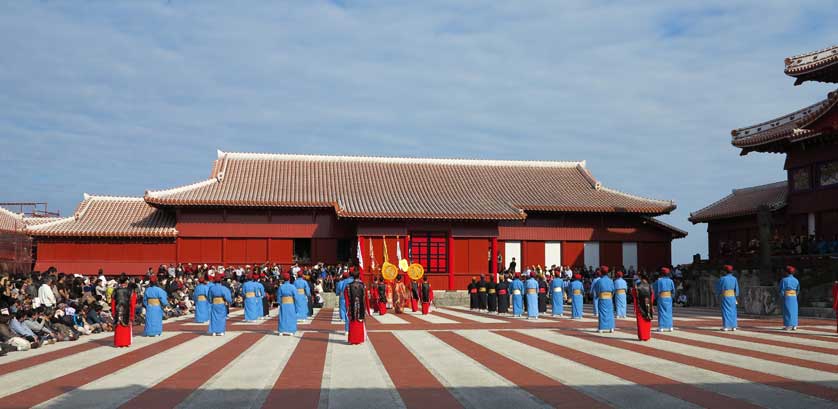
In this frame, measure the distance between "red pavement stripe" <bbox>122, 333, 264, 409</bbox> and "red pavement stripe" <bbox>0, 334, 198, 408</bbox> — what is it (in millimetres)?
A: 1019

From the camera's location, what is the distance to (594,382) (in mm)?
9508

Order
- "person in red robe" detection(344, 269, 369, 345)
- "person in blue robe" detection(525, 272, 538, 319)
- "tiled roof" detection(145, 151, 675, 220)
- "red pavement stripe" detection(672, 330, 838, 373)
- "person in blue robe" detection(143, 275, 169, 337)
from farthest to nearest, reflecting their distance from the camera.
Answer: "tiled roof" detection(145, 151, 675, 220) < "person in blue robe" detection(525, 272, 538, 319) < "person in blue robe" detection(143, 275, 169, 337) < "person in red robe" detection(344, 269, 369, 345) < "red pavement stripe" detection(672, 330, 838, 373)

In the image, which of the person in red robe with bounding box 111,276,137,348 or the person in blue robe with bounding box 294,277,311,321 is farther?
the person in blue robe with bounding box 294,277,311,321

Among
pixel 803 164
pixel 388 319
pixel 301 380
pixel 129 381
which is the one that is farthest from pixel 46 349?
pixel 803 164

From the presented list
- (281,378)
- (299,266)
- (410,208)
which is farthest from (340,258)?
(281,378)

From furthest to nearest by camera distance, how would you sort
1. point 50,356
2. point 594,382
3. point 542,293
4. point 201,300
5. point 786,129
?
1. point 786,129
2. point 542,293
3. point 201,300
4. point 50,356
5. point 594,382

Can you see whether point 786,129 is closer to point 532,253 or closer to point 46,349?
point 532,253

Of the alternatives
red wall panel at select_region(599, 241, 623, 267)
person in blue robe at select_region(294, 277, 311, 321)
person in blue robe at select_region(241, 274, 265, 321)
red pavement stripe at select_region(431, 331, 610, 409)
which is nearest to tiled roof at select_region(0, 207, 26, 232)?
person in blue robe at select_region(241, 274, 265, 321)

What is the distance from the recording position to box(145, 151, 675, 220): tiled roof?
3450 cm

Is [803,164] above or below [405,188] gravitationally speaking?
above

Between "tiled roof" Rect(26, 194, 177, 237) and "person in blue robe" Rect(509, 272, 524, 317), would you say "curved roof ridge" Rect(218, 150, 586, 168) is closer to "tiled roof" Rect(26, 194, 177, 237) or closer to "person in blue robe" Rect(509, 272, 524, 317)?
"tiled roof" Rect(26, 194, 177, 237)

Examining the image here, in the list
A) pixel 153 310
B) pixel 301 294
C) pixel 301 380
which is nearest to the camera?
pixel 301 380

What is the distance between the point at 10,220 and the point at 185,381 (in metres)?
41.4

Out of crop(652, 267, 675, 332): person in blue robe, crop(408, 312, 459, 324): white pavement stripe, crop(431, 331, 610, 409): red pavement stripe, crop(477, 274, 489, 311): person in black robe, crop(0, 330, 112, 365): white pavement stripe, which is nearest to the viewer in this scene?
crop(431, 331, 610, 409): red pavement stripe
